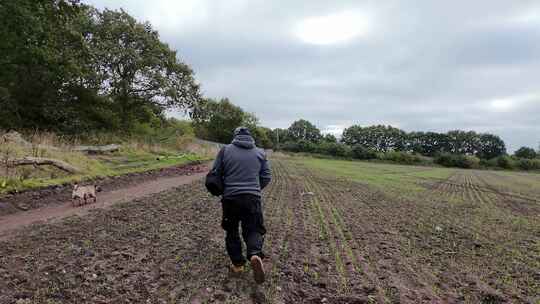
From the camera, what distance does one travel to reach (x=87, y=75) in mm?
24281

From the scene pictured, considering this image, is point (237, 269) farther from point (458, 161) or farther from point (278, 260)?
point (458, 161)

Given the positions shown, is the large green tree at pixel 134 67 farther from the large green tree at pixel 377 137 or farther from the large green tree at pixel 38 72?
the large green tree at pixel 377 137

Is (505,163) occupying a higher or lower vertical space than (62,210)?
higher

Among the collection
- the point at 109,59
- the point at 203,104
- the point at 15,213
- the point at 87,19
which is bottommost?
the point at 15,213

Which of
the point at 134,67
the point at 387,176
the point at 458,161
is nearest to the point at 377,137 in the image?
the point at 458,161

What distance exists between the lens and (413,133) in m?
126

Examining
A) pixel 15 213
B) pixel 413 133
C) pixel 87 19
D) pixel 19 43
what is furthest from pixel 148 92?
pixel 413 133

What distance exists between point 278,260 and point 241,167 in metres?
1.61

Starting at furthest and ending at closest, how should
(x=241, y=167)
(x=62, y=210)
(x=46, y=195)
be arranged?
(x=46, y=195) → (x=62, y=210) → (x=241, y=167)

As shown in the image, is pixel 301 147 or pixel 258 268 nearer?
pixel 258 268

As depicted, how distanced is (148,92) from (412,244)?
29436 millimetres

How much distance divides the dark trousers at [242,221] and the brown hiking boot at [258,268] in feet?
0.76

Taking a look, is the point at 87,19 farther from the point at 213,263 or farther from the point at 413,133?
the point at 413,133

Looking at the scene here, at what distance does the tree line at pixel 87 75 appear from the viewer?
1711cm
